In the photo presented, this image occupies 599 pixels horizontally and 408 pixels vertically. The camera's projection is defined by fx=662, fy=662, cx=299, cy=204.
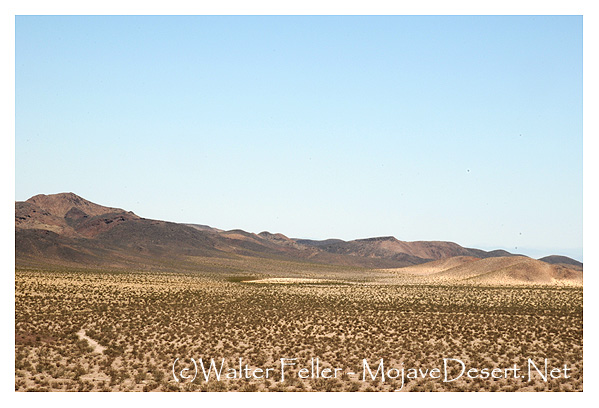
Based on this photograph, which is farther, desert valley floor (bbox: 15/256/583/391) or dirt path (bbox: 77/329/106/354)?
dirt path (bbox: 77/329/106/354)

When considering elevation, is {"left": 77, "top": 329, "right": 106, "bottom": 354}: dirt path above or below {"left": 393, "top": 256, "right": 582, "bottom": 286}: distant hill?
below

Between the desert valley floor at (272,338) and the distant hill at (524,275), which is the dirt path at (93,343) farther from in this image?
the distant hill at (524,275)

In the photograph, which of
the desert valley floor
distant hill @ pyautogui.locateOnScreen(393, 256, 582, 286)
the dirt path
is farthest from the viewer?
distant hill @ pyautogui.locateOnScreen(393, 256, 582, 286)

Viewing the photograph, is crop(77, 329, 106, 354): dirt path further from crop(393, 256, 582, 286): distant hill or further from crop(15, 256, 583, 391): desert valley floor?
crop(393, 256, 582, 286): distant hill

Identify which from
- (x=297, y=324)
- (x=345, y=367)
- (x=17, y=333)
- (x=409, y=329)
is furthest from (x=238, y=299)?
(x=345, y=367)

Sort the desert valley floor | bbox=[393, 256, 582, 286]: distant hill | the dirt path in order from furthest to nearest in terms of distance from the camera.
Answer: bbox=[393, 256, 582, 286]: distant hill < the dirt path < the desert valley floor

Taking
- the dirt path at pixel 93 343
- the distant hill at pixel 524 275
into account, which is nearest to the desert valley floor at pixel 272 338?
the dirt path at pixel 93 343

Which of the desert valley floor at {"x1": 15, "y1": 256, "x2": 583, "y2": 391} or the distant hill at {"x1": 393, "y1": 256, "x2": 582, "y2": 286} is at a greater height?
the distant hill at {"x1": 393, "y1": 256, "x2": 582, "y2": 286}

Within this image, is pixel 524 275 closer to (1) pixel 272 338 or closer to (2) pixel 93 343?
(1) pixel 272 338

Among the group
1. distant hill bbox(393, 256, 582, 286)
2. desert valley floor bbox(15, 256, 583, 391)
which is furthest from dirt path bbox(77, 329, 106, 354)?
distant hill bbox(393, 256, 582, 286)

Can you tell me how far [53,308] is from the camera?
126 feet
